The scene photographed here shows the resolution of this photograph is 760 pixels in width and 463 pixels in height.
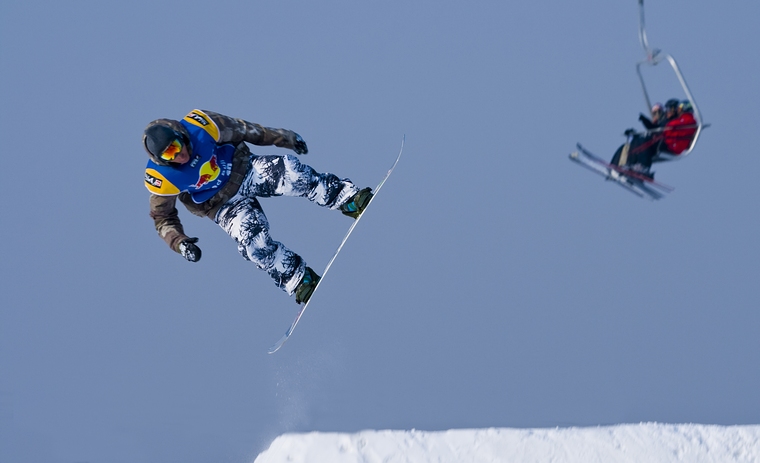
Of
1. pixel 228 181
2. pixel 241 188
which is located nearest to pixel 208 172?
pixel 228 181

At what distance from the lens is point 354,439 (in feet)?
34.5

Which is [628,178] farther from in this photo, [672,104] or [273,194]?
[273,194]

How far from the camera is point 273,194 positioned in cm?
695

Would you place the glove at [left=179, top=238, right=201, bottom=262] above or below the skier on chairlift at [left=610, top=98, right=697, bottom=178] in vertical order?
below

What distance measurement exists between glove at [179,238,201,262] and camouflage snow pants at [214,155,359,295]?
45cm

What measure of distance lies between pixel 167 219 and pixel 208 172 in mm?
559

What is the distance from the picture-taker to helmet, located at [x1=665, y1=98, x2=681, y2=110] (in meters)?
5.64

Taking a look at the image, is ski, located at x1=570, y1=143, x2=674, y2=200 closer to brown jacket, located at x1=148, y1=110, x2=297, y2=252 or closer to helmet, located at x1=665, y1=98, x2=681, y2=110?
helmet, located at x1=665, y1=98, x2=681, y2=110

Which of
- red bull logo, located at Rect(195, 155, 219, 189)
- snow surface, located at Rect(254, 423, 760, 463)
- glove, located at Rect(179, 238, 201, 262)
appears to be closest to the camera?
glove, located at Rect(179, 238, 201, 262)

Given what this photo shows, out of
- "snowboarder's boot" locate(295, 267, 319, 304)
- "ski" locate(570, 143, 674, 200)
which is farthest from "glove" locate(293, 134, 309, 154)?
"ski" locate(570, 143, 674, 200)

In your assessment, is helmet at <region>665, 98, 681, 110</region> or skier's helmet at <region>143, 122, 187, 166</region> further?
skier's helmet at <region>143, 122, 187, 166</region>

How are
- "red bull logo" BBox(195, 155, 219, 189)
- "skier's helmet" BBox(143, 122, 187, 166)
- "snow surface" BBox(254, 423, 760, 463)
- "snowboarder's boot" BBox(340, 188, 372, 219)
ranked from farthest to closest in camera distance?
"snow surface" BBox(254, 423, 760, 463) < "snowboarder's boot" BBox(340, 188, 372, 219) < "red bull logo" BBox(195, 155, 219, 189) < "skier's helmet" BBox(143, 122, 187, 166)

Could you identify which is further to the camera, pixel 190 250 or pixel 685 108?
pixel 190 250

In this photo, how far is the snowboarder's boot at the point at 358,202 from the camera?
6.79m
